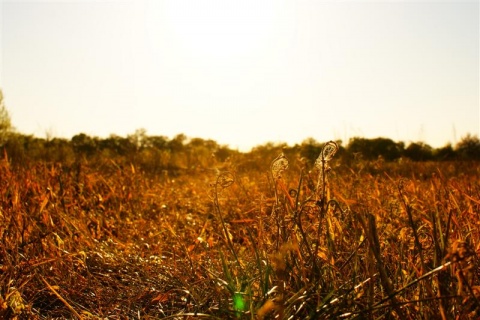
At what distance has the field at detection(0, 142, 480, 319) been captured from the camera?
1081 millimetres

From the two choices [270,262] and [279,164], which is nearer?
[279,164]

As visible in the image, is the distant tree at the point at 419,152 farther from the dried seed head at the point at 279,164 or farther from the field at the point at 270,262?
the dried seed head at the point at 279,164

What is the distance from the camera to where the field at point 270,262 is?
1081mm

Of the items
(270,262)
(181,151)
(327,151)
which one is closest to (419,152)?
(181,151)

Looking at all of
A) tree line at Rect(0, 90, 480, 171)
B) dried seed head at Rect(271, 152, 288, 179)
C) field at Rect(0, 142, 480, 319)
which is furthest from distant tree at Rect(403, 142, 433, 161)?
dried seed head at Rect(271, 152, 288, 179)

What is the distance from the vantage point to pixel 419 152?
19.8 metres

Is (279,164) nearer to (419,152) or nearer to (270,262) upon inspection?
(270,262)

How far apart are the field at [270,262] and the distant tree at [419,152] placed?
1804cm

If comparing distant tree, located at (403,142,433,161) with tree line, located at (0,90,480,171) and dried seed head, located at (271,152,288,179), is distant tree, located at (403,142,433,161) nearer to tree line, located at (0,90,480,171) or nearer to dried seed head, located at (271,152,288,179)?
tree line, located at (0,90,480,171)

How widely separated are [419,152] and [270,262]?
20356mm

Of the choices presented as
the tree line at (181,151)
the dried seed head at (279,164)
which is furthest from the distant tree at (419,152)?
the dried seed head at (279,164)

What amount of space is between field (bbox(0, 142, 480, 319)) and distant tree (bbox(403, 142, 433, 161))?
1804 cm

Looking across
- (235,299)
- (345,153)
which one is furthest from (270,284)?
(345,153)

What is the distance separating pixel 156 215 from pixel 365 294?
2.53 m
